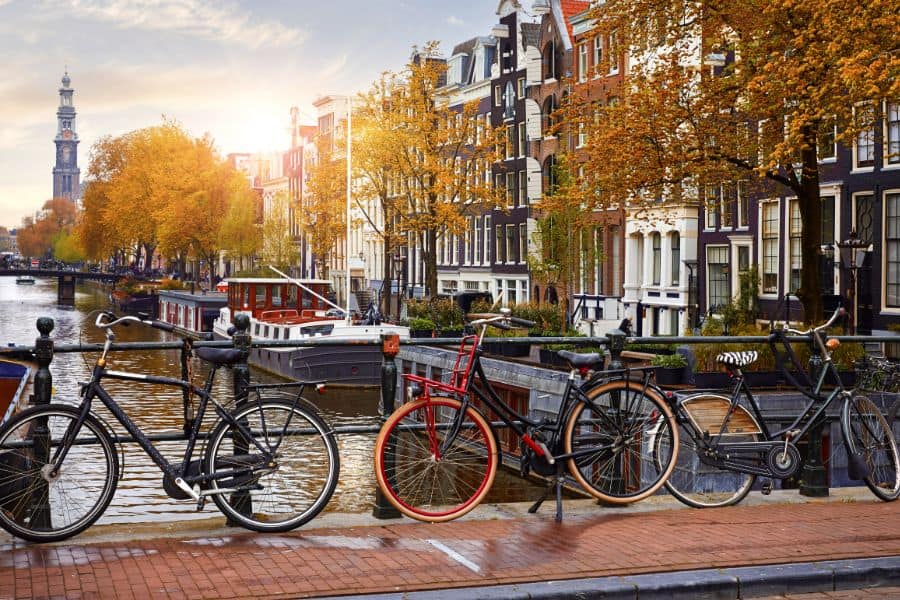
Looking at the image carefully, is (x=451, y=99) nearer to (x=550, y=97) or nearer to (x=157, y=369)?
(x=550, y=97)

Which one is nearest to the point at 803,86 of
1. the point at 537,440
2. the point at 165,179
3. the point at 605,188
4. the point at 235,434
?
the point at 605,188

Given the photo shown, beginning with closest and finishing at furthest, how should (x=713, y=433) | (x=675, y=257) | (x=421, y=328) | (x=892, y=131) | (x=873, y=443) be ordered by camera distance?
(x=713, y=433), (x=873, y=443), (x=892, y=131), (x=421, y=328), (x=675, y=257)

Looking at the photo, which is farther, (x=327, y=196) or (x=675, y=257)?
(x=327, y=196)

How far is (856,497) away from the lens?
923 cm

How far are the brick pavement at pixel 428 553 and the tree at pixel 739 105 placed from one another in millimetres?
12995

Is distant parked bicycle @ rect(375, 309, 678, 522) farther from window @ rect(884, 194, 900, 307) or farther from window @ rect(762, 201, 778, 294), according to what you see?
window @ rect(762, 201, 778, 294)

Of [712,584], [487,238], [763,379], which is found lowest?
[712,584]

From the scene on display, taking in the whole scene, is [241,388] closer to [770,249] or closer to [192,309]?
[770,249]

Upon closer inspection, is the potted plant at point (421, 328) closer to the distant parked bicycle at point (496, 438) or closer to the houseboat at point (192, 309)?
the houseboat at point (192, 309)

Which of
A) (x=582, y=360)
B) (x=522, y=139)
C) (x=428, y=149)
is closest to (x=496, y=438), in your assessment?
(x=582, y=360)

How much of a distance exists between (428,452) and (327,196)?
49.5 metres

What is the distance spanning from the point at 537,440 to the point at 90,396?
283 centimetres

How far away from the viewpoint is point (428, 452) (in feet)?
25.5

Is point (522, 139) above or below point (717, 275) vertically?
above
